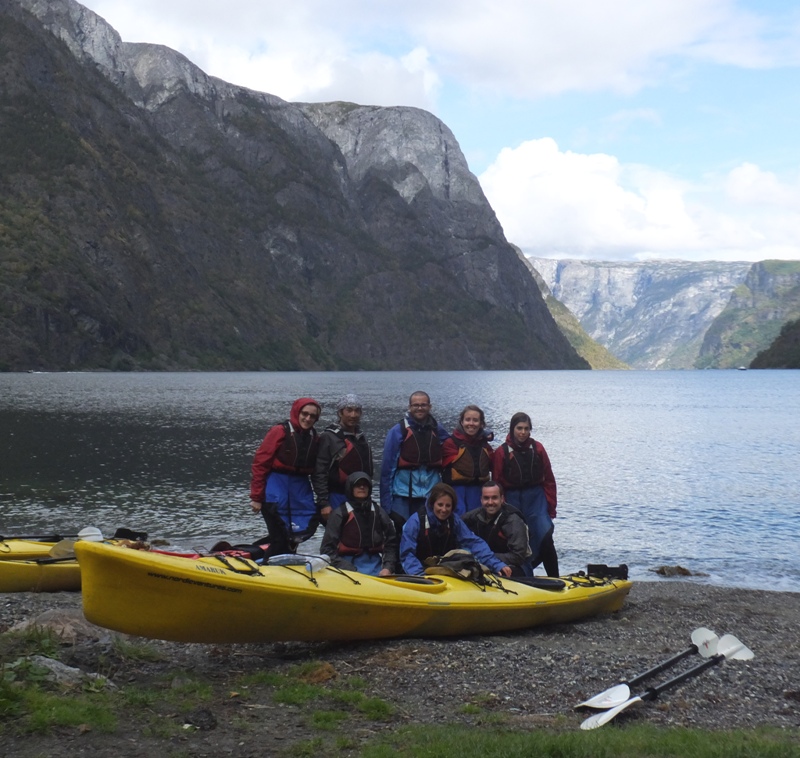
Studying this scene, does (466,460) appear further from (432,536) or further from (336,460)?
(336,460)

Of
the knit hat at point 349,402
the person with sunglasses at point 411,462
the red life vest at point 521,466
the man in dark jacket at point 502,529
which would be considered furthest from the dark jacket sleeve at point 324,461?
the red life vest at point 521,466

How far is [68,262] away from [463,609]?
140 metres

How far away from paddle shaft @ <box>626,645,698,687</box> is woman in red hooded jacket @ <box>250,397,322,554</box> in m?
4.87

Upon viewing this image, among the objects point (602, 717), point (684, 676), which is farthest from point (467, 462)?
point (602, 717)

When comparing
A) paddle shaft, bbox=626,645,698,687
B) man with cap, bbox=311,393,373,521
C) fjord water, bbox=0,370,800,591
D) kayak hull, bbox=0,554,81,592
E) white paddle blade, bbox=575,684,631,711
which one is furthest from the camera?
fjord water, bbox=0,370,800,591

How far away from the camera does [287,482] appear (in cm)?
1209

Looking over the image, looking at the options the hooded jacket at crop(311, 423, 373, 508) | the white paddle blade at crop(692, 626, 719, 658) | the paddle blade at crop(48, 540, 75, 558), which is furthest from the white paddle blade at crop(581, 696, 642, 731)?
the paddle blade at crop(48, 540, 75, 558)

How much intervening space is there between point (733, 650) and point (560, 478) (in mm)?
25455

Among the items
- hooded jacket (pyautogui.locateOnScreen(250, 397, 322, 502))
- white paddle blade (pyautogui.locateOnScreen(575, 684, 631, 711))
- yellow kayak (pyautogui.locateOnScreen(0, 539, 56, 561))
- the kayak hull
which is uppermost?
hooded jacket (pyautogui.locateOnScreen(250, 397, 322, 502))

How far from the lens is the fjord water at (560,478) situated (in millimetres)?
22812

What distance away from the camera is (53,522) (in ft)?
76.6

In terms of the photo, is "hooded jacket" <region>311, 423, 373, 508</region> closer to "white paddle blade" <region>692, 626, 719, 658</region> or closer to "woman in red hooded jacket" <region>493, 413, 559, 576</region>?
"woman in red hooded jacket" <region>493, 413, 559, 576</region>

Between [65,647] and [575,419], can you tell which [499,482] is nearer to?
[65,647]

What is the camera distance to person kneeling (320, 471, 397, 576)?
11281mm
